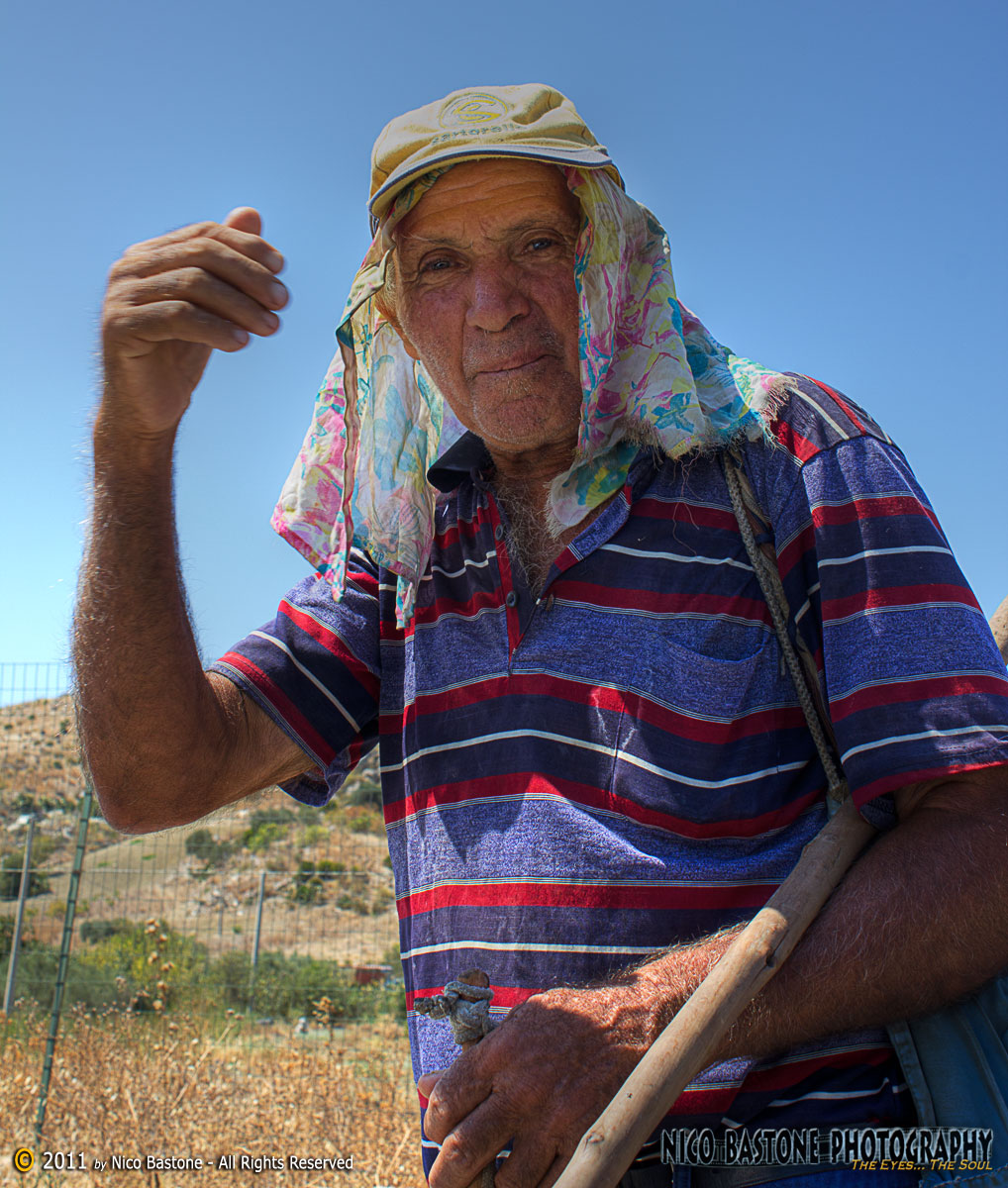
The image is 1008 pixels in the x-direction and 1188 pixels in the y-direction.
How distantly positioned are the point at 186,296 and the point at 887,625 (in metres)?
1.28

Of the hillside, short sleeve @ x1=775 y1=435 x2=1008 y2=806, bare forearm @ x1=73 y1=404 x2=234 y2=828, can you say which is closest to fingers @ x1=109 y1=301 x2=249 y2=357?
bare forearm @ x1=73 y1=404 x2=234 y2=828

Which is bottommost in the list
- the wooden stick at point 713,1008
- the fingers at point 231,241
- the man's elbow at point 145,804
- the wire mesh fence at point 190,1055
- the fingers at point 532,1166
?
→ the wire mesh fence at point 190,1055

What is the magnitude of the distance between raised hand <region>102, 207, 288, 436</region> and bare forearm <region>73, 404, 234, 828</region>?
13 cm

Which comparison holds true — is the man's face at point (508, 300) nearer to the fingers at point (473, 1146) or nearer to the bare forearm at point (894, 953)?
the bare forearm at point (894, 953)

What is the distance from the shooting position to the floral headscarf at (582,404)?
1.93 meters

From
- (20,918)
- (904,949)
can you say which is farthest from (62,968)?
(904,949)

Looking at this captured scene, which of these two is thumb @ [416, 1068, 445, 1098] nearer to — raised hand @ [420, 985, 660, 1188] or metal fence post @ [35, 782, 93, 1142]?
raised hand @ [420, 985, 660, 1188]

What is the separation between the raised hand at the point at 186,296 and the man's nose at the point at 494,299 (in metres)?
0.58

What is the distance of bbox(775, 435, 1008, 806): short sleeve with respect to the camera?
58.2 inches

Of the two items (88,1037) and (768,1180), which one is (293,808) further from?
(768,1180)

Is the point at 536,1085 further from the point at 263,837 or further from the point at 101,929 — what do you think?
the point at 263,837

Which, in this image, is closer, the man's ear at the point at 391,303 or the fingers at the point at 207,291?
→ the fingers at the point at 207,291

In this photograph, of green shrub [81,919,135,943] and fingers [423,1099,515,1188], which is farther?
green shrub [81,919,135,943]

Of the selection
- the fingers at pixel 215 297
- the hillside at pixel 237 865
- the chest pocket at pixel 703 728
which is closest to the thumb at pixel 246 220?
the fingers at pixel 215 297
